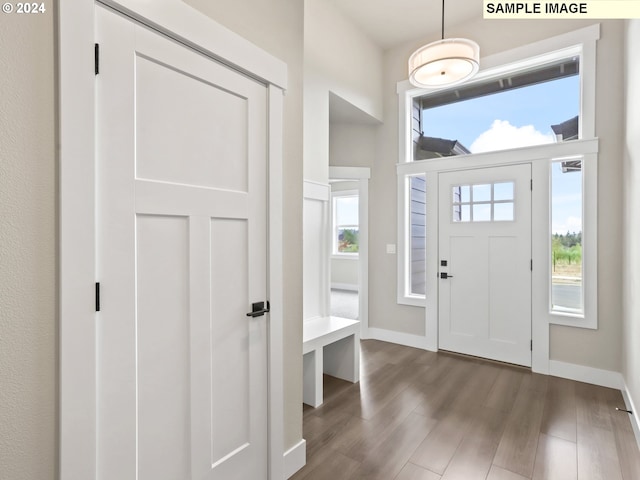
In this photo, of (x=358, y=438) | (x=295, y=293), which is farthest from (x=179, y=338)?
(x=358, y=438)

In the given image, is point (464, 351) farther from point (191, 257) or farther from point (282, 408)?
point (191, 257)

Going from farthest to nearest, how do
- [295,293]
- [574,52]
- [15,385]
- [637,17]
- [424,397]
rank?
[574,52] < [424,397] < [637,17] < [295,293] < [15,385]

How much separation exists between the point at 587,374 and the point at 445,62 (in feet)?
9.85

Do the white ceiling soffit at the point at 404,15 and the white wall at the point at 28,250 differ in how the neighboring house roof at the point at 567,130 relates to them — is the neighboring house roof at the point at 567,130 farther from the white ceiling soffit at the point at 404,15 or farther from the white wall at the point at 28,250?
the white wall at the point at 28,250

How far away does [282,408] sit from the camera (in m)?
1.80

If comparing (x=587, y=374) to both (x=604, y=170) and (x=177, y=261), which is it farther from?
(x=177, y=261)

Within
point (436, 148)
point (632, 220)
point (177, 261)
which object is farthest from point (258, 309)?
point (436, 148)

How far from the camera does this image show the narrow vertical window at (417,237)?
4046 millimetres

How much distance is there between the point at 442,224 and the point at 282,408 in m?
2.78

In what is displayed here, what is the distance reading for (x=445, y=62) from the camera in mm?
2426

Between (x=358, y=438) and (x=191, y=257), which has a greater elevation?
(x=191, y=257)

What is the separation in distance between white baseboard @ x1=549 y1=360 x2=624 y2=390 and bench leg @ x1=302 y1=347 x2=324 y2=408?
229 centimetres

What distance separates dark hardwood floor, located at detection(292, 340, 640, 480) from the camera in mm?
1856

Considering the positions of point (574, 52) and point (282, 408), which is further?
point (574, 52)
